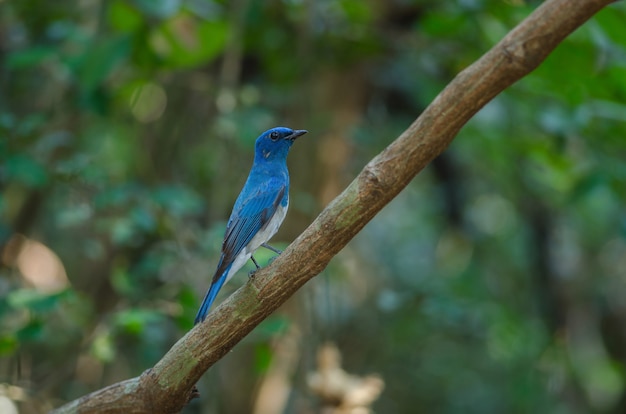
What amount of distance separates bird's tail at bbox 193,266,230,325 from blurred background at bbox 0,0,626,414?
52 cm

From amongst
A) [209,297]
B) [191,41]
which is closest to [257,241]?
[209,297]

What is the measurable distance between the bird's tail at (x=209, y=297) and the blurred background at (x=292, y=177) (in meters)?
0.52

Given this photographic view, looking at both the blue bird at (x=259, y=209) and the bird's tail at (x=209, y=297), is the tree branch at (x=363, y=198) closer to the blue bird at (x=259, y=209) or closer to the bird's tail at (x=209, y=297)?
the bird's tail at (x=209, y=297)

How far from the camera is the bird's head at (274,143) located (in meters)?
3.55

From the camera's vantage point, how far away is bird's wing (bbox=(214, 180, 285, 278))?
3.15 metres

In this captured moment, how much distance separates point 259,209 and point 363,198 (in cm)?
111

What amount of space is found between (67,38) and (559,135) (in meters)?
3.09

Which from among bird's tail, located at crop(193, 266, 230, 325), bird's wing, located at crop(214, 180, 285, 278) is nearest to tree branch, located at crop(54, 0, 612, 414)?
bird's tail, located at crop(193, 266, 230, 325)

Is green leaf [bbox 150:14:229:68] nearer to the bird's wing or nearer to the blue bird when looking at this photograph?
the blue bird

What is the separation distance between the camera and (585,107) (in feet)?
14.6

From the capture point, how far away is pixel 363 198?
7.49ft

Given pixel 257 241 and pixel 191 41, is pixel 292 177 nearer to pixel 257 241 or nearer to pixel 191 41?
pixel 191 41

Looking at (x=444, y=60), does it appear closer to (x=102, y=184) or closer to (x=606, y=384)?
(x=102, y=184)

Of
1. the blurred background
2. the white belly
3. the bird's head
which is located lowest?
the white belly
